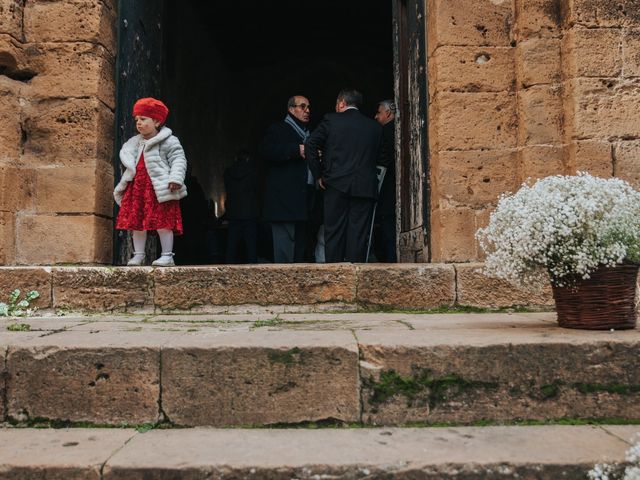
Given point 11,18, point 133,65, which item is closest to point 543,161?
point 133,65

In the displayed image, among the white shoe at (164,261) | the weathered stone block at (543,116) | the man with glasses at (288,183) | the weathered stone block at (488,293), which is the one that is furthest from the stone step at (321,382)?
the man with glasses at (288,183)

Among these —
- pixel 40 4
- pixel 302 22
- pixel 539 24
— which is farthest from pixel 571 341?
pixel 302 22

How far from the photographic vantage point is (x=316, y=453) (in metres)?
2.01

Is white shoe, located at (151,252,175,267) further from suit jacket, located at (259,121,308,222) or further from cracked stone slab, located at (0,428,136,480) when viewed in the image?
cracked stone slab, located at (0,428,136,480)

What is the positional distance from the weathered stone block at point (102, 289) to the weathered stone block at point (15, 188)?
0.84 m

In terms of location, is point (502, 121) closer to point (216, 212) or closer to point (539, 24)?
point (539, 24)

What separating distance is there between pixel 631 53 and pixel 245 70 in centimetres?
1095

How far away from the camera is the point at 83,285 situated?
161 inches

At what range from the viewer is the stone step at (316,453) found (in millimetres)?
1896

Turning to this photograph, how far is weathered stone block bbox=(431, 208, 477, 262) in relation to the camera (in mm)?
4621

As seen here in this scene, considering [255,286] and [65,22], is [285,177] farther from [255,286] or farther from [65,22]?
[65,22]

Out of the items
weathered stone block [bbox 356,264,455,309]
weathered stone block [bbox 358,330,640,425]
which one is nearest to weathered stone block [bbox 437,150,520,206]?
weathered stone block [bbox 356,264,455,309]

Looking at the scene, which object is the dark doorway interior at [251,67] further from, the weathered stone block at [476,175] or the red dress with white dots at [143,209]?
the weathered stone block at [476,175]

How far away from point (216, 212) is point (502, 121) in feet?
26.8
